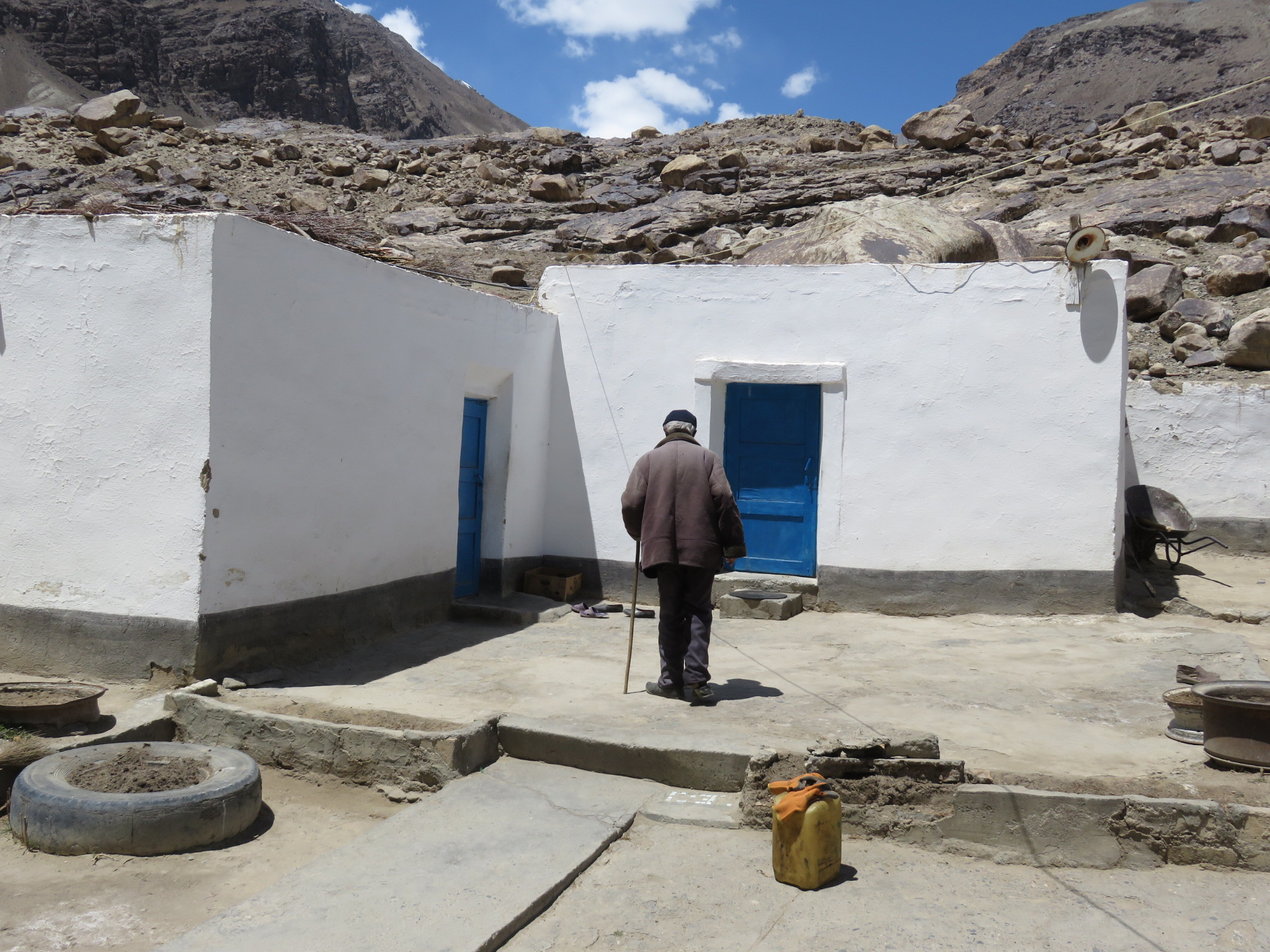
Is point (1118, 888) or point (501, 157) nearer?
point (1118, 888)

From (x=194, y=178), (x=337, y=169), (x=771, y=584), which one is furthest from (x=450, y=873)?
(x=337, y=169)

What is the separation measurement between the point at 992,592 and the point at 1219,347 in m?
7.38

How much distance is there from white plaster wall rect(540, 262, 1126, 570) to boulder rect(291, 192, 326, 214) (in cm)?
1419

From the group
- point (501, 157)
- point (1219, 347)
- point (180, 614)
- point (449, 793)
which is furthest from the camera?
point (501, 157)

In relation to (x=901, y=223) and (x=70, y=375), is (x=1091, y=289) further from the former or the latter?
(x=70, y=375)

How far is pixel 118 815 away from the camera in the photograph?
385cm

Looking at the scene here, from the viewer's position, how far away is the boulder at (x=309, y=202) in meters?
21.5

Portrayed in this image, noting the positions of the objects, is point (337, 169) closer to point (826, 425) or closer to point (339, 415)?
point (826, 425)

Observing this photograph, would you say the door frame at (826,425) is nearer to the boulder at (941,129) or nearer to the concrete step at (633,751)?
the concrete step at (633,751)

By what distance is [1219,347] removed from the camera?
1334 centimetres

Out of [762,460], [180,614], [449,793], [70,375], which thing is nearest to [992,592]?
[762,460]

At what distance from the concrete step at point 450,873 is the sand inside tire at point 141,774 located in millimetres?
964

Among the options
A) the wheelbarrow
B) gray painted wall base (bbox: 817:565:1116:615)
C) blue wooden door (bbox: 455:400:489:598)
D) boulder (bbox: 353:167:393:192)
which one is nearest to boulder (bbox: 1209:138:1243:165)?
the wheelbarrow

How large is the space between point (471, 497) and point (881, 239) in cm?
515
